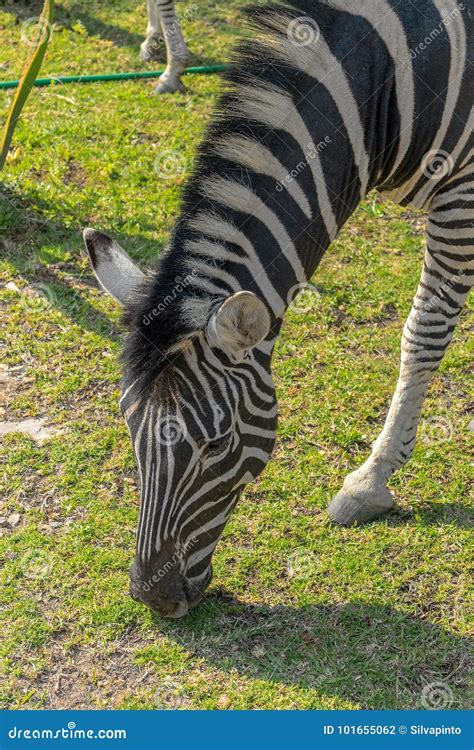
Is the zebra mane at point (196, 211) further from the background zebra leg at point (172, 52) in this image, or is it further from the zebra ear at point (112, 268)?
the background zebra leg at point (172, 52)

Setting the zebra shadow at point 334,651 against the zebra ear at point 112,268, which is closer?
the zebra ear at point 112,268

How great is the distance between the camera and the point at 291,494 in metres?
5.95

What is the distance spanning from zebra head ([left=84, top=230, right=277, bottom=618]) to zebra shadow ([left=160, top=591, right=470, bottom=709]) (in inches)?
20.0

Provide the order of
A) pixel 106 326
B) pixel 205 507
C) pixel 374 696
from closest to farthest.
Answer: pixel 205 507 < pixel 374 696 < pixel 106 326

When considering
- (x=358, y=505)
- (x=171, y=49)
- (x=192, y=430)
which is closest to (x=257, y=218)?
(x=192, y=430)

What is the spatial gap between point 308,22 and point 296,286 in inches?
54.4

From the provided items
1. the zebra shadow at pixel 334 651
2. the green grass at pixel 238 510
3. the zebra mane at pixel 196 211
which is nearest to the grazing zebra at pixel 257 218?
the zebra mane at pixel 196 211

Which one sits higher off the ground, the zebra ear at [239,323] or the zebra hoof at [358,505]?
the zebra ear at [239,323]

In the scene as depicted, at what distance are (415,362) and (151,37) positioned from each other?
804cm

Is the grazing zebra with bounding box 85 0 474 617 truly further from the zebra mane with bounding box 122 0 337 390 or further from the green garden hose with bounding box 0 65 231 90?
the green garden hose with bounding box 0 65 231 90

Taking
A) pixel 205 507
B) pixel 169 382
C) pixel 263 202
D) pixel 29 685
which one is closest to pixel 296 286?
pixel 263 202

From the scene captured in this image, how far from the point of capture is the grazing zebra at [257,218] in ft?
13.0

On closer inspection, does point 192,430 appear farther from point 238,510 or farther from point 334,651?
point 238,510

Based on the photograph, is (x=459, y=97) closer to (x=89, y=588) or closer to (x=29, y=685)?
(x=89, y=588)
